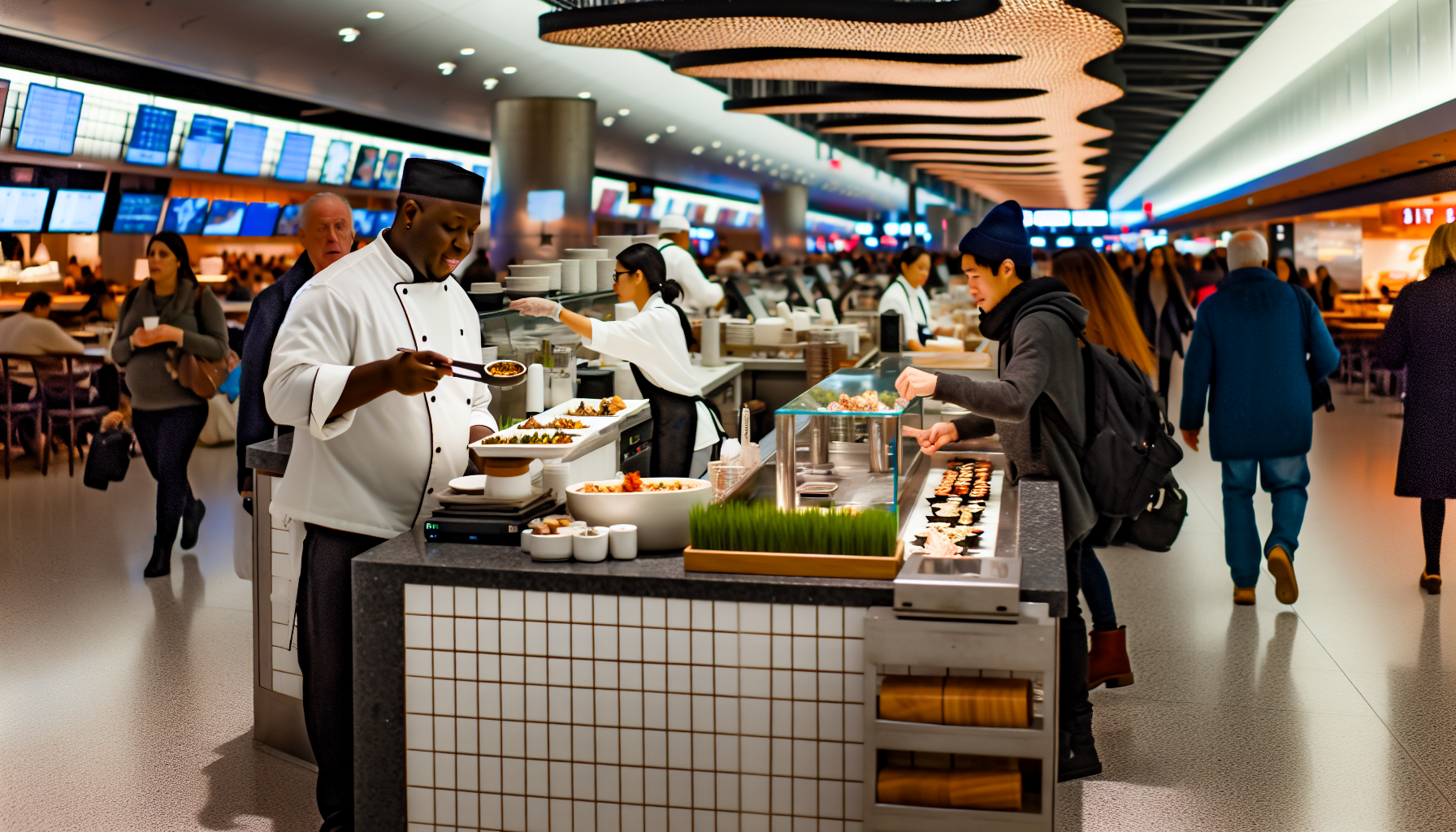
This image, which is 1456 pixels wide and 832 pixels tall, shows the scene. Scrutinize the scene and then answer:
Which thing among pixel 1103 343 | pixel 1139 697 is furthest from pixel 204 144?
pixel 1139 697

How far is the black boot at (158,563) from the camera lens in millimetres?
6234

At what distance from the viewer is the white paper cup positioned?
8.80 ft

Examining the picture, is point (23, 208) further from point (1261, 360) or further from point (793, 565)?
point (793, 565)

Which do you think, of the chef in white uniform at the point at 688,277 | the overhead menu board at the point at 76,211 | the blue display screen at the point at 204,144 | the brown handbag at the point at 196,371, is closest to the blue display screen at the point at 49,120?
the overhead menu board at the point at 76,211

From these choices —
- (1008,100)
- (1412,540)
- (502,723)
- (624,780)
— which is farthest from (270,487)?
(1008,100)

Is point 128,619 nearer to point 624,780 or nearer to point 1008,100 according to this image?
point 624,780

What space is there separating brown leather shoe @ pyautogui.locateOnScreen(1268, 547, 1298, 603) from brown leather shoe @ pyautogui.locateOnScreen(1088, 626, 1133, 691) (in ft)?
5.59

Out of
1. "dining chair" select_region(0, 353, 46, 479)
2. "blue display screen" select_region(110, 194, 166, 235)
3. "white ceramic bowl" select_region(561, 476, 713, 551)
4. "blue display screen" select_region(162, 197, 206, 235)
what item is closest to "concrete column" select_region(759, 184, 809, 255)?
"blue display screen" select_region(162, 197, 206, 235)

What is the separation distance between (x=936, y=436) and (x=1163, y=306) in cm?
905

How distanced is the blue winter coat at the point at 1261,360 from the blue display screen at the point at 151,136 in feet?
33.5

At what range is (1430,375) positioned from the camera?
18.8ft

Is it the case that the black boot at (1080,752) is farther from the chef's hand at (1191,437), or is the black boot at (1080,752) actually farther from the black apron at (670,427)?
the black apron at (670,427)

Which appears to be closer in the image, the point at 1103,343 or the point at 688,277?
the point at 1103,343

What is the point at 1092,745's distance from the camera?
3842mm
